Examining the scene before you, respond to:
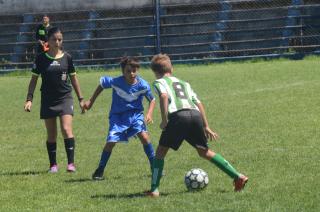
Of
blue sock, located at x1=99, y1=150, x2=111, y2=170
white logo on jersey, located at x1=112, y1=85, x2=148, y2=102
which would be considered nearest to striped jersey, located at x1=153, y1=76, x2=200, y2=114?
white logo on jersey, located at x1=112, y1=85, x2=148, y2=102

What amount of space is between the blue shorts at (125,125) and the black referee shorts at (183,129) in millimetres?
1302

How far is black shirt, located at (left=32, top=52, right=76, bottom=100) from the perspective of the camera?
380 inches

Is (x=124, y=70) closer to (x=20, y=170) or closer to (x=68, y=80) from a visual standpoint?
(x=68, y=80)

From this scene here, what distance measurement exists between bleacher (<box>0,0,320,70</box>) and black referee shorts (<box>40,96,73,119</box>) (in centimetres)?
1610

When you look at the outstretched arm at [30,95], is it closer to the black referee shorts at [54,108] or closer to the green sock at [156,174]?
the black referee shorts at [54,108]

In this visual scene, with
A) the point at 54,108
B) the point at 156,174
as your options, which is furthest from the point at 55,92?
the point at 156,174

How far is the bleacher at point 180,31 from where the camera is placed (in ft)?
85.8

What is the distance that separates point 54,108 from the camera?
9609 millimetres

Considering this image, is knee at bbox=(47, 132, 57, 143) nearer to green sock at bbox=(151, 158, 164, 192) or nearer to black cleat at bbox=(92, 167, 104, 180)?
black cleat at bbox=(92, 167, 104, 180)

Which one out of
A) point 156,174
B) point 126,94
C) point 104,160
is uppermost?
point 126,94

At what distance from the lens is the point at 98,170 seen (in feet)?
28.6

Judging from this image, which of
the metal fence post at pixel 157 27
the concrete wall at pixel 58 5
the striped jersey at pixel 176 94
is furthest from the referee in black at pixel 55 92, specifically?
the concrete wall at pixel 58 5

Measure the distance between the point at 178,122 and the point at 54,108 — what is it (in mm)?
2579

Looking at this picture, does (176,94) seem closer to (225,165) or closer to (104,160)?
(225,165)
